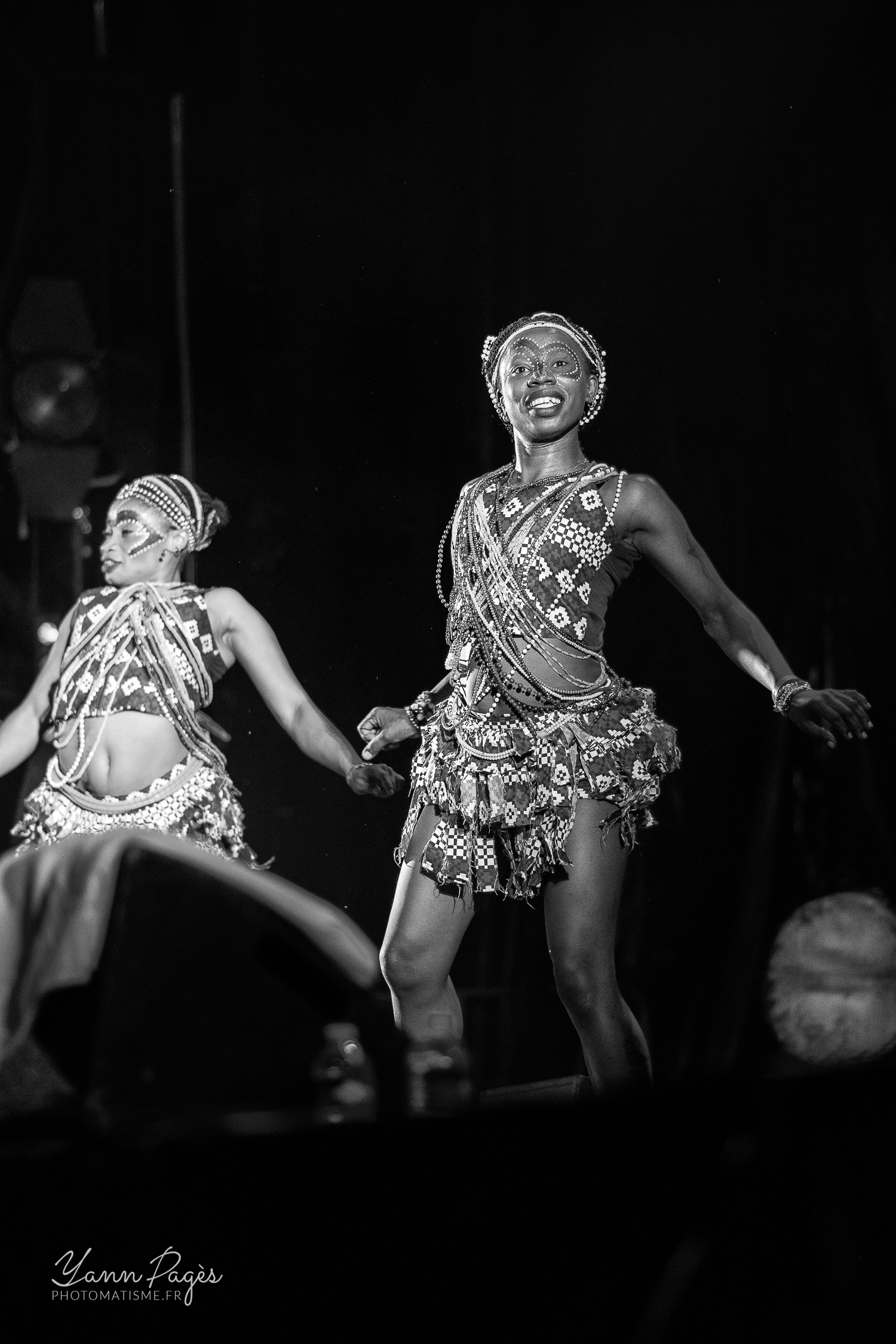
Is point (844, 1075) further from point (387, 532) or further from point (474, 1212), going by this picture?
point (387, 532)

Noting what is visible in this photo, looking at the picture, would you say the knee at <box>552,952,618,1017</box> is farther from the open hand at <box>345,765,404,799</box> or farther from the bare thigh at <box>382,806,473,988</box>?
the open hand at <box>345,765,404,799</box>

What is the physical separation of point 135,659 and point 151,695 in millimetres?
109

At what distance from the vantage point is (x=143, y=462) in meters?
4.30

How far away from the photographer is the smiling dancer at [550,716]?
3.10m

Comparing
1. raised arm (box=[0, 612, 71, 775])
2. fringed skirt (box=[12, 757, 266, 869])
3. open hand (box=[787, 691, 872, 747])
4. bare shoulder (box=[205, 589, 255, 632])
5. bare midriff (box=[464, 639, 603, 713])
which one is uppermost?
bare shoulder (box=[205, 589, 255, 632])

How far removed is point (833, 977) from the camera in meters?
3.80

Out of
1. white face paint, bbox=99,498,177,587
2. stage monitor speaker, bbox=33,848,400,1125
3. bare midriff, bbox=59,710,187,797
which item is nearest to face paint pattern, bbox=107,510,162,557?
white face paint, bbox=99,498,177,587

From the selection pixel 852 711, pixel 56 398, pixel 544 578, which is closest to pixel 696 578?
pixel 544 578

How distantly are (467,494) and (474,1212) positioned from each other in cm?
193

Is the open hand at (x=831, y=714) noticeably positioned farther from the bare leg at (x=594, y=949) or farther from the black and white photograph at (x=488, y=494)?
the bare leg at (x=594, y=949)

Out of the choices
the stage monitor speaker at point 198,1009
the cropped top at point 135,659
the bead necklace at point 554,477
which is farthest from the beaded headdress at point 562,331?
the stage monitor speaker at point 198,1009

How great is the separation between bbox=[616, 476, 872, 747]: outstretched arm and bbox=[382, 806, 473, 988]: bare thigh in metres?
0.78

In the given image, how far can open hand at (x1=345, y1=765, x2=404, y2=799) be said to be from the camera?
3.31 metres
